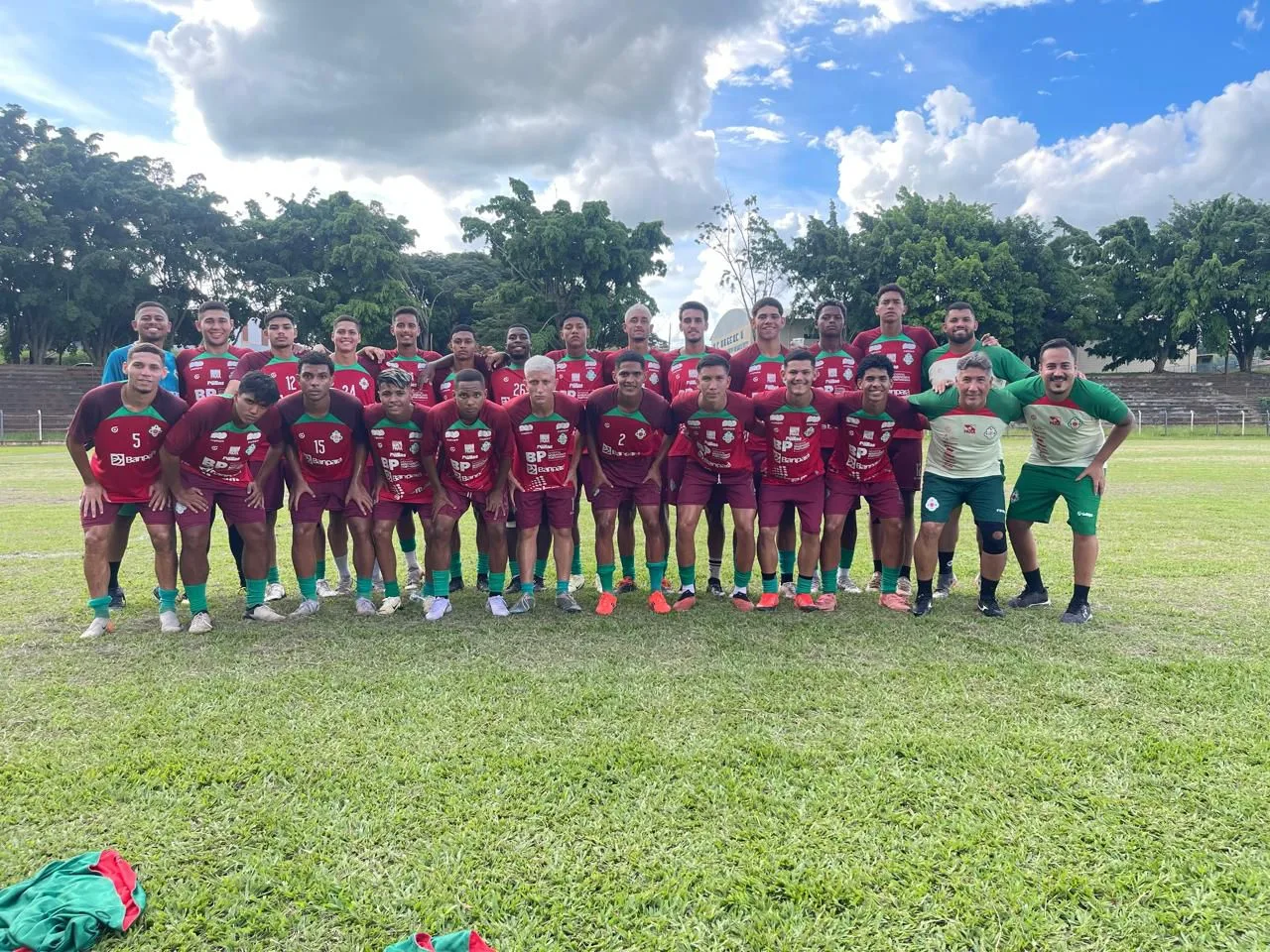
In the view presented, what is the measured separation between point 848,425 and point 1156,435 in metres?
31.2

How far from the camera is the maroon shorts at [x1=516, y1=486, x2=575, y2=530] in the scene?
5555mm

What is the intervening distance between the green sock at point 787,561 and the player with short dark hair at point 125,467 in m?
4.46

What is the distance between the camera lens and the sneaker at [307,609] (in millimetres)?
5410

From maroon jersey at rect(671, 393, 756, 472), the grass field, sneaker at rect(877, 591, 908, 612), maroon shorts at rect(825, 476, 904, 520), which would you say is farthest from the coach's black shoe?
maroon jersey at rect(671, 393, 756, 472)

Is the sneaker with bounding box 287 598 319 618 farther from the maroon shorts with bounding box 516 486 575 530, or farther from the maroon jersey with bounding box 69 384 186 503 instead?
the maroon shorts with bounding box 516 486 575 530

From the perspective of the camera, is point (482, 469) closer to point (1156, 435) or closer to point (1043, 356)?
point (1043, 356)

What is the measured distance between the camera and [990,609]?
209 inches

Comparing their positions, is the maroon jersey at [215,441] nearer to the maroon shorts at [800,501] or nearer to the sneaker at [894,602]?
the maroon shorts at [800,501]

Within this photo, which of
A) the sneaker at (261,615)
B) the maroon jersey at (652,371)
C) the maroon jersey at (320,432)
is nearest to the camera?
the sneaker at (261,615)

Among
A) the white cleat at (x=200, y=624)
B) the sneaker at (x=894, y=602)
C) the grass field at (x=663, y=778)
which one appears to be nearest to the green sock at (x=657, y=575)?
the grass field at (x=663, y=778)

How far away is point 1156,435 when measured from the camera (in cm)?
2988

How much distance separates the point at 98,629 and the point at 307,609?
1265mm

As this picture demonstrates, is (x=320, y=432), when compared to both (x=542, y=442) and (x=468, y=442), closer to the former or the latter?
(x=468, y=442)

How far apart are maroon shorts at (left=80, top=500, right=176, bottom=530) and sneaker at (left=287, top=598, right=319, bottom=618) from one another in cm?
105
